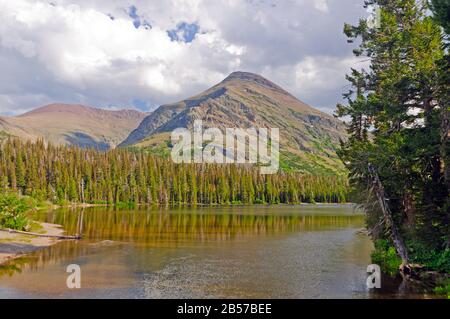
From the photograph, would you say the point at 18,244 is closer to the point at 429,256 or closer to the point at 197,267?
the point at 197,267

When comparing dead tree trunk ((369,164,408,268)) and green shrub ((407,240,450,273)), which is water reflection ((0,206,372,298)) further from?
green shrub ((407,240,450,273))

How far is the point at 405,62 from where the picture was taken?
3947cm

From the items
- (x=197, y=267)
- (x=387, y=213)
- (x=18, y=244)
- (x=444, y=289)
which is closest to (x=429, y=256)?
(x=387, y=213)

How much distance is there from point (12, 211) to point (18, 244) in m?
11.5

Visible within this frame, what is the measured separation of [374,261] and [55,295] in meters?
35.6

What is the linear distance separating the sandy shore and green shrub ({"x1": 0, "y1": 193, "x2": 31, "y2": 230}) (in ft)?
8.53

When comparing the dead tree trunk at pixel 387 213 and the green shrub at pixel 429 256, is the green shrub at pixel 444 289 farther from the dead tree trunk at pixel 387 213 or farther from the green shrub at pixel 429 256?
the dead tree trunk at pixel 387 213

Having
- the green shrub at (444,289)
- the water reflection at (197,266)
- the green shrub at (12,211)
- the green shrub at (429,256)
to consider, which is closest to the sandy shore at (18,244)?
the water reflection at (197,266)

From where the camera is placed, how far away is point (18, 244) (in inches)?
2276
